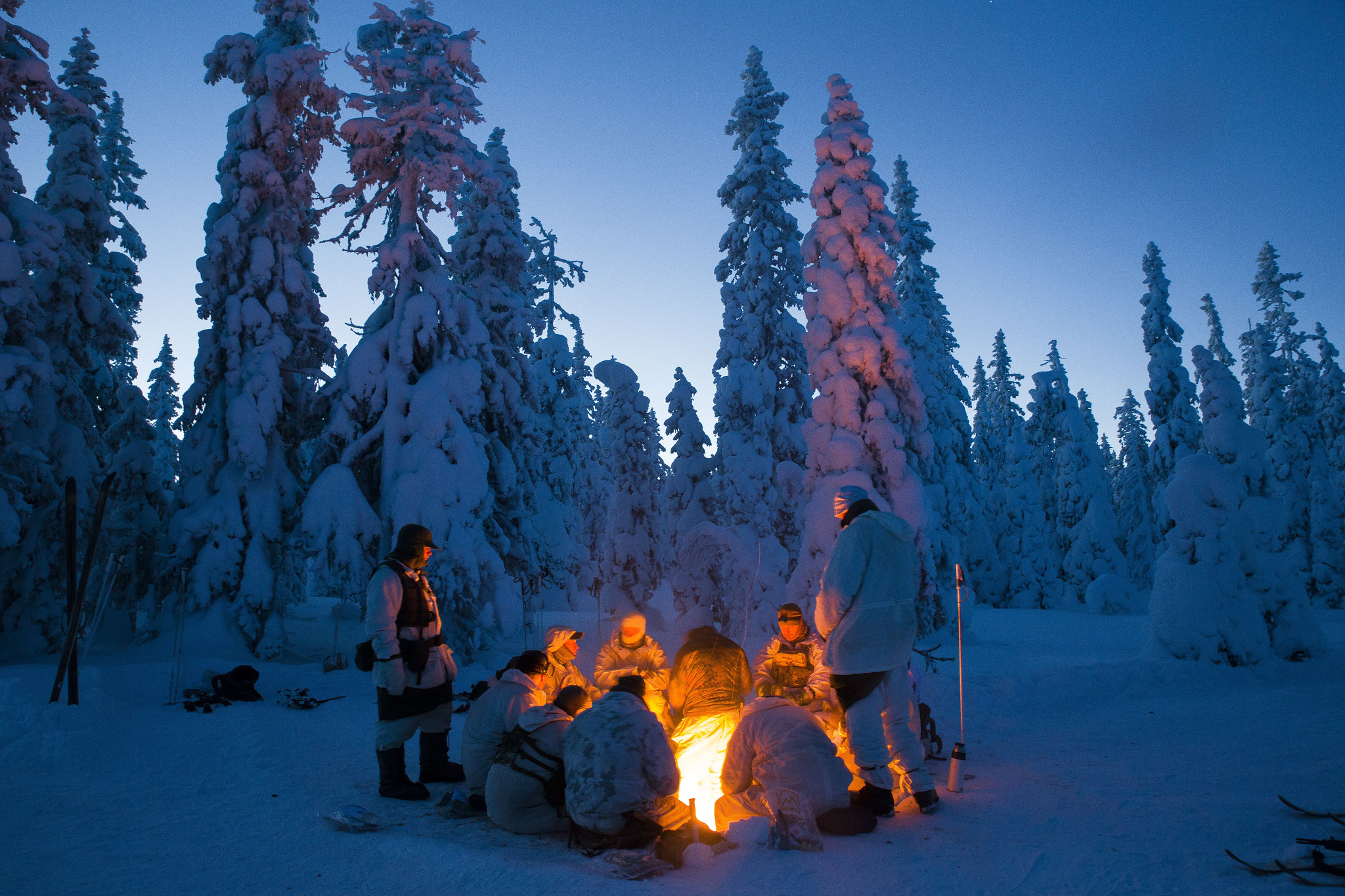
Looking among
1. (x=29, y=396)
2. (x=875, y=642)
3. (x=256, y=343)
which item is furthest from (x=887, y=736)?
(x=29, y=396)

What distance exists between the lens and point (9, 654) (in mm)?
12734

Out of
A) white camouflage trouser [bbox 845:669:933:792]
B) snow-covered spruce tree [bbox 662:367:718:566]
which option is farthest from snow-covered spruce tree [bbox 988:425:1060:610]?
white camouflage trouser [bbox 845:669:933:792]

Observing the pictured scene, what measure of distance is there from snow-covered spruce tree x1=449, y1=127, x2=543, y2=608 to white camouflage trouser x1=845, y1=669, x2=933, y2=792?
1011cm

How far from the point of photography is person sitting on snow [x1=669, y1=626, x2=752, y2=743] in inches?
262

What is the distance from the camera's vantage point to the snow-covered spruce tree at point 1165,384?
24.2 m

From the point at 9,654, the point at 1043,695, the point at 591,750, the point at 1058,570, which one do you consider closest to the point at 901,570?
the point at 591,750

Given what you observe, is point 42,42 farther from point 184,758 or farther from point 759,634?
point 759,634

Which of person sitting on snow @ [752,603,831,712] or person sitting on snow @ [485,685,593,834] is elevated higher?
person sitting on snow @ [752,603,831,712]

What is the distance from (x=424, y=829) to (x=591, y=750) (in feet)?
5.15

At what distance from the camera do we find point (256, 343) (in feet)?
46.2

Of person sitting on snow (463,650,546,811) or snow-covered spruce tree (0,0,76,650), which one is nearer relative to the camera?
person sitting on snow (463,650,546,811)

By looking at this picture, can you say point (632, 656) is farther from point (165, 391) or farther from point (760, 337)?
point (165, 391)

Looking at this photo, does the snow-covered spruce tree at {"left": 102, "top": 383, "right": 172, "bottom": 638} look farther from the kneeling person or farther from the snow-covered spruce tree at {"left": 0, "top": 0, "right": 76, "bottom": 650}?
the kneeling person

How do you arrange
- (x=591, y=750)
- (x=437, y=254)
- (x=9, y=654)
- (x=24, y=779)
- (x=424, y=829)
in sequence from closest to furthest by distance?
(x=591, y=750), (x=424, y=829), (x=24, y=779), (x=9, y=654), (x=437, y=254)
